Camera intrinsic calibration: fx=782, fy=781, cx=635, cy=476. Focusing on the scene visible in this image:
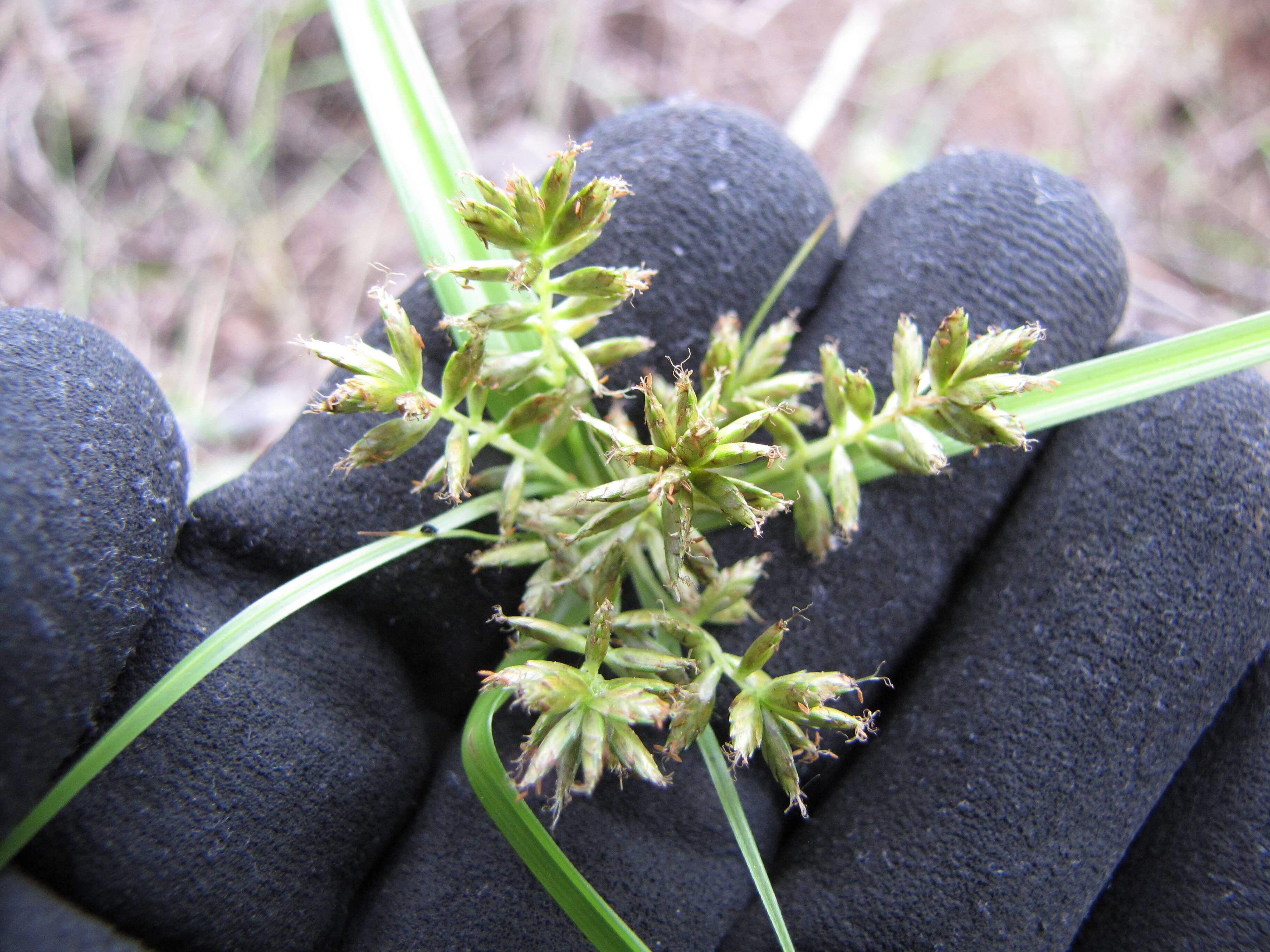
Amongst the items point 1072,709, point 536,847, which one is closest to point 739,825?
point 536,847

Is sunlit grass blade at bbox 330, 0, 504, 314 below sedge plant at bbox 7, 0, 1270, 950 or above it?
above

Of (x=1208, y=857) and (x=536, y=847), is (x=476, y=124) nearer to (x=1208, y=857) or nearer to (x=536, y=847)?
(x=536, y=847)

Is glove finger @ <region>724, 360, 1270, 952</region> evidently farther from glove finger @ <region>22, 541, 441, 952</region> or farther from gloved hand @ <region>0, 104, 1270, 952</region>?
glove finger @ <region>22, 541, 441, 952</region>

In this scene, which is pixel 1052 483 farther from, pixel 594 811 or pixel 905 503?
pixel 594 811

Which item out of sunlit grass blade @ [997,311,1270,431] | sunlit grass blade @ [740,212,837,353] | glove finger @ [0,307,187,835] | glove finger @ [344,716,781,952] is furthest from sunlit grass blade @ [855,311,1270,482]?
glove finger @ [0,307,187,835]

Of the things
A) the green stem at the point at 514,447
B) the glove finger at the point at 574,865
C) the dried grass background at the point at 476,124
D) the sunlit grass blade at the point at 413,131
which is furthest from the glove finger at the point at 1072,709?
the dried grass background at the point at 476,124

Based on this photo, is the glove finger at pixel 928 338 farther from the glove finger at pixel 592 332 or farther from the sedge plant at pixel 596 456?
the glove finger at pixel 592 332

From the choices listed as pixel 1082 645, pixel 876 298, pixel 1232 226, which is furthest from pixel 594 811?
pixel 1232 226
